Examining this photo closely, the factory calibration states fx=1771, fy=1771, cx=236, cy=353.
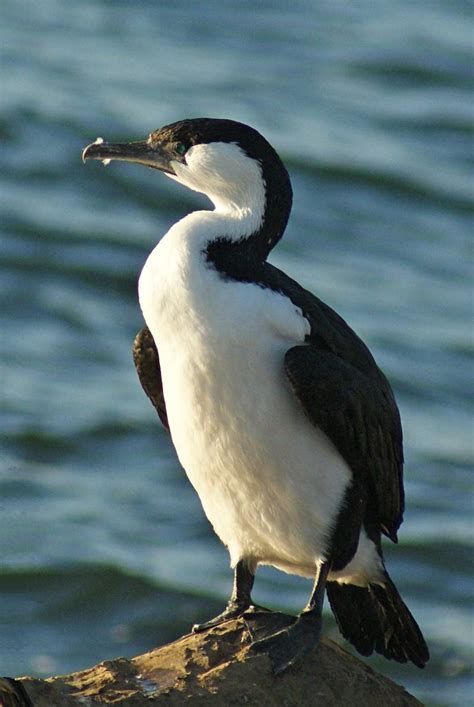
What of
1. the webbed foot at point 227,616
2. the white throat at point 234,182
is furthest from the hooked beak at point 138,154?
the webbed foot at point 227,616

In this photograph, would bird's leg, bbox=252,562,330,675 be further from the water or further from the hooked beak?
the water

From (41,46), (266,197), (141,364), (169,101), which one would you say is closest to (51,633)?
(141,364)

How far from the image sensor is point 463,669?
37.8 feet

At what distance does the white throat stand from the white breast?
0.10 m

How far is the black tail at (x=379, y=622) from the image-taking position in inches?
289

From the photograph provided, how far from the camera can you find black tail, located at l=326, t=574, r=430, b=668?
7344 mm

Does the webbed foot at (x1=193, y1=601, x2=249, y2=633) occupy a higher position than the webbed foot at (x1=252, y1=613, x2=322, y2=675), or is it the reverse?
the webbed foot at (x1=252, y1=613, x2=322, y2=675)

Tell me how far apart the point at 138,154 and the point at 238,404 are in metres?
1.14

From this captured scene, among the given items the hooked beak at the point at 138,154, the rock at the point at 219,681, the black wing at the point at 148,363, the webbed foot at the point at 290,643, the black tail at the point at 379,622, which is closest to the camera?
the rock at the point at 219,681

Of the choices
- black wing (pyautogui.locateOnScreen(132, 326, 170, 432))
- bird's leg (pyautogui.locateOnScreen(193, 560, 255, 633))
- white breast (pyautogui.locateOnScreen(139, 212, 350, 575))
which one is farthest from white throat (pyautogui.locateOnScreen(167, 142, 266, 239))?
bird's leg (pyautogui.locateOnScreen(193, 560, 255, 633))

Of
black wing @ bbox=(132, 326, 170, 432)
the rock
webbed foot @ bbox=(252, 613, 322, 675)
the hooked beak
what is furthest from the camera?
black wing @ bbox=(132, 326, 170, 432)

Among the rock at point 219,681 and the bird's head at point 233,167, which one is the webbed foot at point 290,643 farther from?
the bird's head at point 233,167

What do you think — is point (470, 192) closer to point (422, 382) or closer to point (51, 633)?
point (422, 382)

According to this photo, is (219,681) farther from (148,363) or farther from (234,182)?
(234,182)
